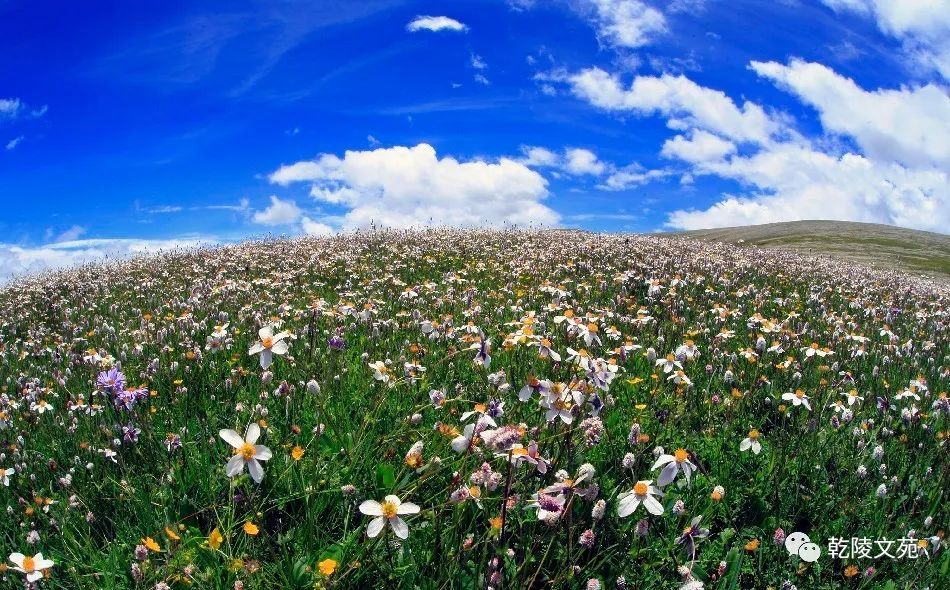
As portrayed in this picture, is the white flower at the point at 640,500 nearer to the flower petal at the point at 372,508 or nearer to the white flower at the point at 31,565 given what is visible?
the flower petal at the point at 372,508

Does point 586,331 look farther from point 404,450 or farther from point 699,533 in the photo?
point 699,533

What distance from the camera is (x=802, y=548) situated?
319 cm

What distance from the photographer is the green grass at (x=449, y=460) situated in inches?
117

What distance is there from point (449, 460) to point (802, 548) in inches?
83.6

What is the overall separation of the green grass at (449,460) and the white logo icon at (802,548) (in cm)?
22

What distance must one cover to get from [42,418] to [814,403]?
6.96m

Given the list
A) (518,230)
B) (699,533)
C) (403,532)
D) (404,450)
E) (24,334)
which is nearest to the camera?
(403,532)

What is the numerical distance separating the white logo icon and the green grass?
0.22 meters

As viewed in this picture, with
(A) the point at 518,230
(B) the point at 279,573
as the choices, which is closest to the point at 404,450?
(B) the point at 279,573

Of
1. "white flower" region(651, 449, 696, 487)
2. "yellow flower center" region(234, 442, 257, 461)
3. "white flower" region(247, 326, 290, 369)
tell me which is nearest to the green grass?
"white flower" region(651, 449, 696, 487)

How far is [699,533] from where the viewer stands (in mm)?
2682

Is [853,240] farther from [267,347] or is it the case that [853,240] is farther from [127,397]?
[127,397]

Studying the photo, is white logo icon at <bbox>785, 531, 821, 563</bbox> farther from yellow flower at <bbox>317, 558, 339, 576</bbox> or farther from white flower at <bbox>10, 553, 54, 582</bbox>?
white flower at <bbox>10, 553, 54, 582</bbox>

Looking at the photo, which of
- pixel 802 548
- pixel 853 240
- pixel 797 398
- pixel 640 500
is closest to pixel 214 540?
pixel 640 500
